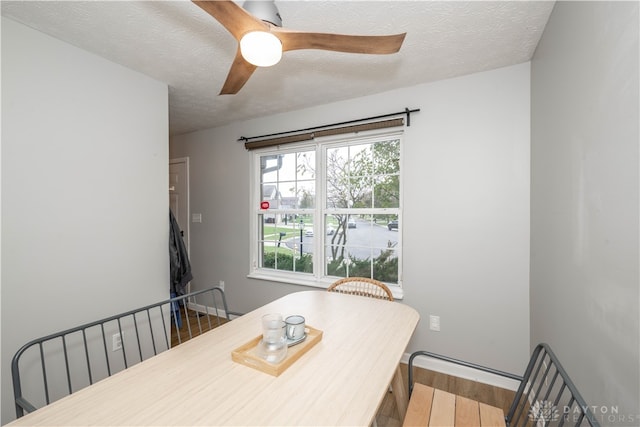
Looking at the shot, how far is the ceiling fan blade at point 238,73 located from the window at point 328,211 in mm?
1406

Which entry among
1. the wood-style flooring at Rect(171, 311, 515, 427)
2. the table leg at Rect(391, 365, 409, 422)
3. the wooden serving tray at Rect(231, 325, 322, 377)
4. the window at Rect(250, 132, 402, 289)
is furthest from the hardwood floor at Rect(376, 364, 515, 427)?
the wooden serving tray at Rect(231, 325, 322, 377)

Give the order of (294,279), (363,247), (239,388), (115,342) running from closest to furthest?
(239,388)
(115,342)
(363,247)
(294,279)

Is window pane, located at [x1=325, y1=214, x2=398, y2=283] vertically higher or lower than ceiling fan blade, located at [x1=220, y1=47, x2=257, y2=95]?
lower

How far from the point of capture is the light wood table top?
1.12 m

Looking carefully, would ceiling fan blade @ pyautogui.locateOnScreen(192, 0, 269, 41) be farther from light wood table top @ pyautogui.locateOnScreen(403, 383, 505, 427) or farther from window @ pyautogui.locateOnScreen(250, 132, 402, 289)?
window @ pyautogui.locateOnScreen(250, 132, 402, 289)

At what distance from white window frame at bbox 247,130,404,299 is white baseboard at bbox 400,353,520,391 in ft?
1.94

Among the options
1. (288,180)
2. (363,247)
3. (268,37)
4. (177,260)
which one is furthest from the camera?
(288,180)

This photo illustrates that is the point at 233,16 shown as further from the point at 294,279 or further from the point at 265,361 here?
the point at 294,279

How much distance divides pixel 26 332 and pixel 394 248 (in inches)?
105

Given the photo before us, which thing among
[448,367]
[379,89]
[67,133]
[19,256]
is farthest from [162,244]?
[448,367]

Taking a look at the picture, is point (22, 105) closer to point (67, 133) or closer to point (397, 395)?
point (67, 133)

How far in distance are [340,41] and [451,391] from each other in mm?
2455

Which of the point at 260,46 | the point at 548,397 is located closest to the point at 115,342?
the point at 260,46

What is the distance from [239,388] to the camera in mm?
952
